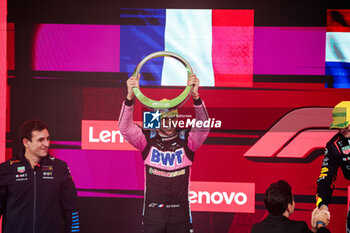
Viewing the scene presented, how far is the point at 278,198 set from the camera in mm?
1913

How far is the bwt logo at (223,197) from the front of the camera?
134 inches

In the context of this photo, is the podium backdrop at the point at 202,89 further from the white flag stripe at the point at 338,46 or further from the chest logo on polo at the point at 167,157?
the chest logo on polo at the point at 167,157

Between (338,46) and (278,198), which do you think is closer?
(278,198)

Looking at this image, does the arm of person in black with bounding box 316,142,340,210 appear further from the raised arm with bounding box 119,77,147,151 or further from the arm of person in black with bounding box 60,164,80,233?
the arm of person in black with bounding box 60,164,80,233

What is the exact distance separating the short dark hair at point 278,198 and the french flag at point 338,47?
181cm

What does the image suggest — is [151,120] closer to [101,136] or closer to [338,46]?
[101,136]

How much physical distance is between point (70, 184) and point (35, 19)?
2.01 metres

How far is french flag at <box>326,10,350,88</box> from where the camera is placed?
3.33 metres

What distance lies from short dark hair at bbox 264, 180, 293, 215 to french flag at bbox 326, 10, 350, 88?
1813 millimetres

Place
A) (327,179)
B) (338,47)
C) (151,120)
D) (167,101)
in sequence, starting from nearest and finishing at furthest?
1. (327,179)
2. (167,101)
3. (151,120)
4. (338,47)

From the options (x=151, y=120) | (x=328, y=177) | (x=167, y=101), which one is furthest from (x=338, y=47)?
(x=151, y=120)

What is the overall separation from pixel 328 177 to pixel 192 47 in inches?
67.4

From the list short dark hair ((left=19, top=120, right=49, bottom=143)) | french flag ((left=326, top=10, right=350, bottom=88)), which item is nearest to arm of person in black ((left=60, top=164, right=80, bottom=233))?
short dark hair ((left=19, top=120, right=49, bottom=143))

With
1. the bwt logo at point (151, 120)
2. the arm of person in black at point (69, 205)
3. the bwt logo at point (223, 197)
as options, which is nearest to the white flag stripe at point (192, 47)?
the bwt logo at point (151, 120)
